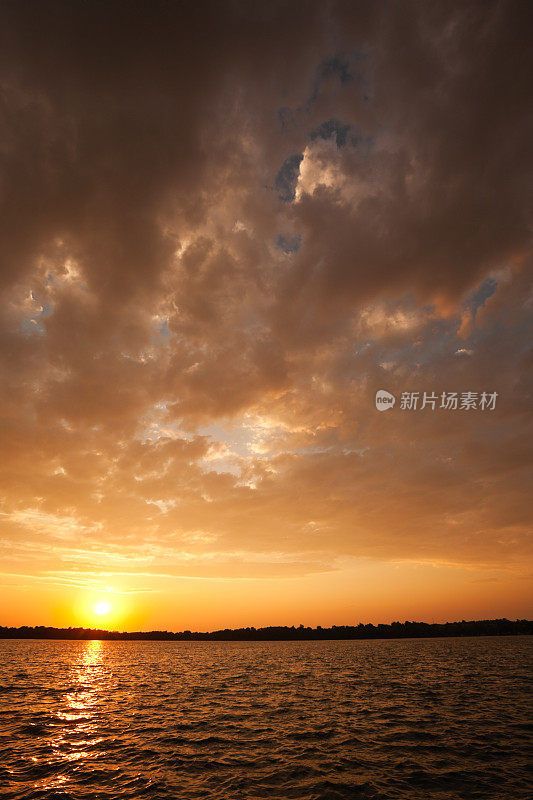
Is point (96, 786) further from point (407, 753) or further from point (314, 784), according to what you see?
point (407, 753)

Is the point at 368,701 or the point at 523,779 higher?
the point at 523,779

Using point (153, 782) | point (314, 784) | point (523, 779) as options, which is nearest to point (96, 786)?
point (153, 782)

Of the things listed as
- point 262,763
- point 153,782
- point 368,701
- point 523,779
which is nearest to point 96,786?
point 153,782

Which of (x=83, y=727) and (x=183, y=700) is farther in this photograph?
(x=183, y=700)

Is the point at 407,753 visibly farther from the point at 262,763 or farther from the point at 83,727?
the point at 83,727

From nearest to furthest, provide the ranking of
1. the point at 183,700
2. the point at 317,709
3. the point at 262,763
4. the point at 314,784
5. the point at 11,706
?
the point at 314,784, the point at 262,763, the point at 317,709, the point at 11,706, the point at 183,700

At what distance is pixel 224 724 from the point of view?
99.4ft

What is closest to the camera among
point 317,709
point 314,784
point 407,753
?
point 314,784

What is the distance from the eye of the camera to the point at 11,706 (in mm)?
37906

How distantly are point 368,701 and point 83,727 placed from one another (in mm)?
25340

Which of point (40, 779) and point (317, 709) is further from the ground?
point (40, 779)

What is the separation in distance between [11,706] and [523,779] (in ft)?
136

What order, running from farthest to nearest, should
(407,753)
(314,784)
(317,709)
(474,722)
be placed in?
1. (317,709)
2. (474,722)
3. (407,753)
4. (314,784)

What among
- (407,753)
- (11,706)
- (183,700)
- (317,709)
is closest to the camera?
(407,753)
